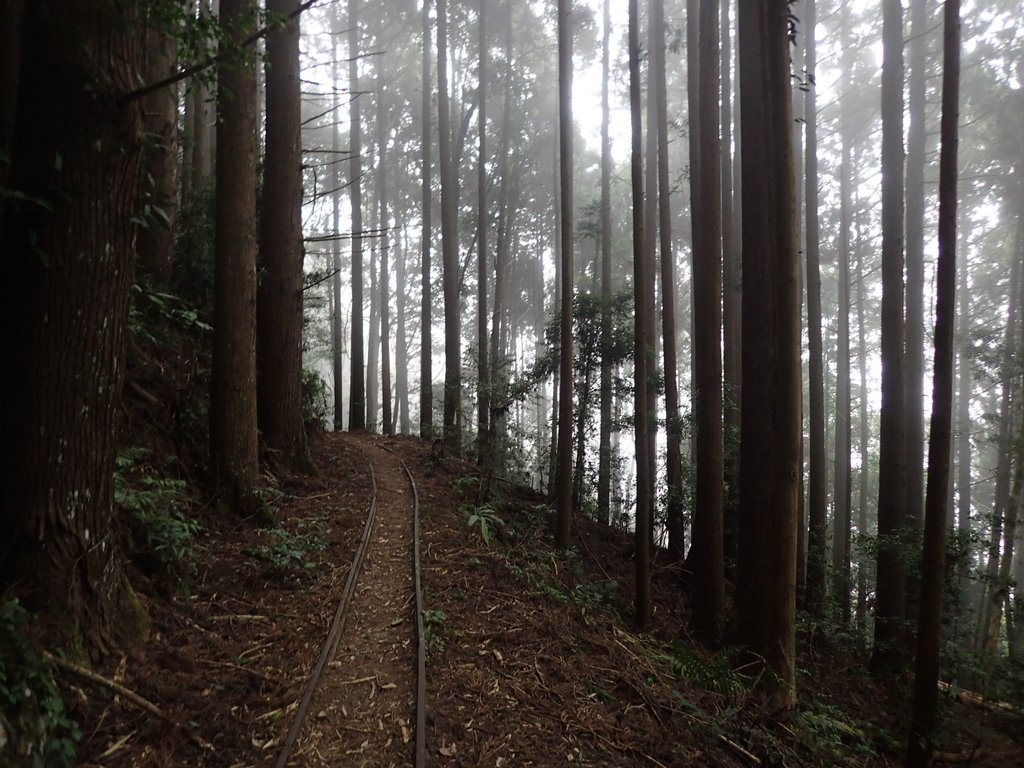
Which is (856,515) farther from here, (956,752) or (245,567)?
(245,567)

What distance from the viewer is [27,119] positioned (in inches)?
122

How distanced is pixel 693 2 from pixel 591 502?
11.4 metres

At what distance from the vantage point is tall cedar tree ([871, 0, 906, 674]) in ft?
33.0

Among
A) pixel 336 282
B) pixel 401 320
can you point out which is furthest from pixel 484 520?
pixel 401 320

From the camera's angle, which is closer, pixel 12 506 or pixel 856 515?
pixel 12 506

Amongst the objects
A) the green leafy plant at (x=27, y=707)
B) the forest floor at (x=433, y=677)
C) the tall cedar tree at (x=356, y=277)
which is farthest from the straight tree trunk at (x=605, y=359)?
the green leafy plant at (x=27, y=707)

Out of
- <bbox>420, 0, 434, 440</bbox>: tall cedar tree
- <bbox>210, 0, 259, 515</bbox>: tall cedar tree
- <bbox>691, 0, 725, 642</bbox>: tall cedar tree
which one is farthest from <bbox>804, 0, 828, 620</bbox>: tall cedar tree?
<bbox>210, 0, 259, 515</bbox>: tall cedar tree

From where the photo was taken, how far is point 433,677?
4262 millimetres

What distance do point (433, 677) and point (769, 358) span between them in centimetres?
473

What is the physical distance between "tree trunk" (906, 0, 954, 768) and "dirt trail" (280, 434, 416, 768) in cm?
552

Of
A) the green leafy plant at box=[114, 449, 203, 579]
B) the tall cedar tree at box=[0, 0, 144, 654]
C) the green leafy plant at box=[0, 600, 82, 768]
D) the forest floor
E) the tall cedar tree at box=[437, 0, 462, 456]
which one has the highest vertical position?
the tall cedar tree at box=[437, 0, 462, 456]

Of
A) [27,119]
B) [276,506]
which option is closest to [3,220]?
[27,119]

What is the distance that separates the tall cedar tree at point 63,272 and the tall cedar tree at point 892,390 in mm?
11270

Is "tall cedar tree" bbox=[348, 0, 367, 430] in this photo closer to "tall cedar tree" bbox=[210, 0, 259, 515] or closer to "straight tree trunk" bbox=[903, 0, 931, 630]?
"tall cedar tree" bbox=[210, 0, 259, 515]
